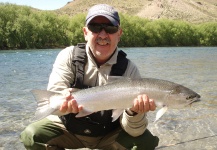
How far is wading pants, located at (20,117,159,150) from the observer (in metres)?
3.66

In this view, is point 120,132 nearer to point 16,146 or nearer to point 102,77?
point 102,77

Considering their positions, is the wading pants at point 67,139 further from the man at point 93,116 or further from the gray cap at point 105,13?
the gray cap at point 105,13

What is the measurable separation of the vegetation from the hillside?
75365 millimetres

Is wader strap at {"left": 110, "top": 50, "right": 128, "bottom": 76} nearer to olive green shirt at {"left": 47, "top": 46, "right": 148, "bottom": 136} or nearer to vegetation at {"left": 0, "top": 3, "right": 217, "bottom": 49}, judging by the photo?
olive green shirt at {"left": 47, "top": 46, "right": 148, "bottom": 136}

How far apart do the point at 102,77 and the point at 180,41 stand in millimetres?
86946

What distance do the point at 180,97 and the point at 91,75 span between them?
1.10 metres

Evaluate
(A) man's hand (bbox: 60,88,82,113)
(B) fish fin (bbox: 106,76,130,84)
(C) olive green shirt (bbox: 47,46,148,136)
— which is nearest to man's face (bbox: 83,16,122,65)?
(C) olive green shirt (bbox: 47,46,148,136)

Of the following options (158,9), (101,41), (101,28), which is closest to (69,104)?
(101,41)

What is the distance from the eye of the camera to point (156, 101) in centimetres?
333

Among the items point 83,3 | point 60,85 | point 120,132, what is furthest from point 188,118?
point 83,3

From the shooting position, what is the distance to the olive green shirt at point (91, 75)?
3559mm

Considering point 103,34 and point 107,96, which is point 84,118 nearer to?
point 107,96

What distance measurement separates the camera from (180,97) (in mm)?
3426

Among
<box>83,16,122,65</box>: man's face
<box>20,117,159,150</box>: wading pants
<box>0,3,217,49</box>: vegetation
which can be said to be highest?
<box>83,16,122,65</box>: man's face
